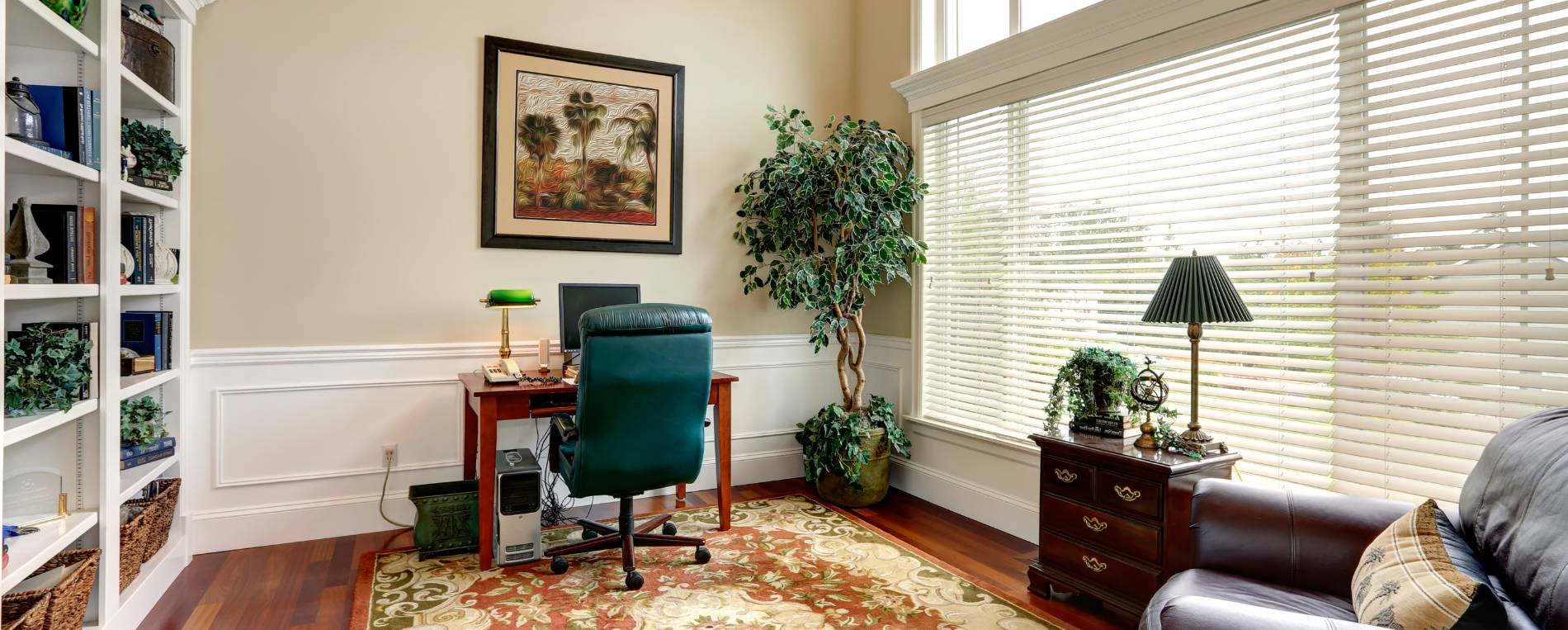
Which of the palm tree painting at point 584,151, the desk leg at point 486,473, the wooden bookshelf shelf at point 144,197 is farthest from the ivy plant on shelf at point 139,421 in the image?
the palm tree painting at point 584,151

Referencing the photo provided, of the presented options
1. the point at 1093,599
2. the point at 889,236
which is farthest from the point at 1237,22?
the point at 1093,599

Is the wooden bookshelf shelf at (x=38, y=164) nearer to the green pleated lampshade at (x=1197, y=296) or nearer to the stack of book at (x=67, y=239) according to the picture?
the stack of book at (x=67, y=239)

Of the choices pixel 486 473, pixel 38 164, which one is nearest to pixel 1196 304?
pixel 486 473

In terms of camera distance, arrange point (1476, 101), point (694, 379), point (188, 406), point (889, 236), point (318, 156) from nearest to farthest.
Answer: point (1476, 101)
point (694, 379)
point (188, 406)
point (318, 156)
point (889, 236)

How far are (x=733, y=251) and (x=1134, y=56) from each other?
2.26 metres

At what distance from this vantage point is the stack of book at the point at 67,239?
2166 mm

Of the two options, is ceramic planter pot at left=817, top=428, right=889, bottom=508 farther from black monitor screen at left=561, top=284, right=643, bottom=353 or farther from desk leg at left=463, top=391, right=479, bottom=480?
desk leg at left=463, top=391, right=479, bottom=480

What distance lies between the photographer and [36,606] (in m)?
1.93

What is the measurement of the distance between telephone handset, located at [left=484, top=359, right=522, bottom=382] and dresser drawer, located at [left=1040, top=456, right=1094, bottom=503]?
2.21 meters

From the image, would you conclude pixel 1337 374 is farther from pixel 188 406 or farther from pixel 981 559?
pixel 188 406

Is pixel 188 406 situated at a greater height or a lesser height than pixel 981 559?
greater

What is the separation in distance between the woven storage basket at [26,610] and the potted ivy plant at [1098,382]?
3.15 m

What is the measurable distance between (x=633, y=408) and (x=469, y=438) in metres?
1.28

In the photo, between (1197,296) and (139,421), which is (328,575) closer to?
(139,421)
